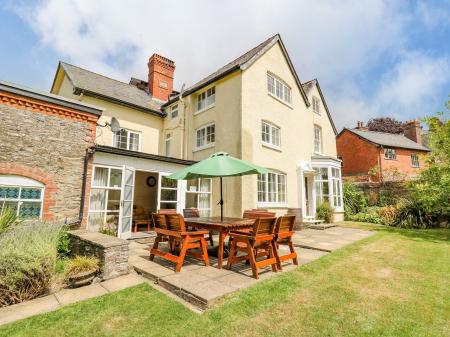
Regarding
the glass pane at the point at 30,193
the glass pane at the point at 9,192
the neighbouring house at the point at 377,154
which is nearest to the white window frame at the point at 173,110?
the glass pane at the point at 30,193

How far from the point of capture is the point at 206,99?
13883 millimetres

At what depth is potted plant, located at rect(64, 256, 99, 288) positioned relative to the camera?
171 inches

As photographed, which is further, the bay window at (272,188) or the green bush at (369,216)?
the green bush at (369,216)

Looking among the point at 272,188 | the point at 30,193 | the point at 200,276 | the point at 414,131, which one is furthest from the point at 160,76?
the point at 414,131

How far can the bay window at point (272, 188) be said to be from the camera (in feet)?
39.8

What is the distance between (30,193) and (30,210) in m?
0.51

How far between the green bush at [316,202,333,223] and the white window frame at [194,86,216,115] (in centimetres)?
907

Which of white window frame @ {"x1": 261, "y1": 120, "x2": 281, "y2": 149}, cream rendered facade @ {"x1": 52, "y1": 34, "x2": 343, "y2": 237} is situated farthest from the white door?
white window frame @ {"x1": 261, "y1": 120, "x2": 281, "y2": 149}

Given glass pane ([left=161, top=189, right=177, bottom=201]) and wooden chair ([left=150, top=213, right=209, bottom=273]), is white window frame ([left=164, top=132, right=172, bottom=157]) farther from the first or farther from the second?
wooden chair ([left=150, top=213, right=209, bottom=273])

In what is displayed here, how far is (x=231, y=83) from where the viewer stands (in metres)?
12.2

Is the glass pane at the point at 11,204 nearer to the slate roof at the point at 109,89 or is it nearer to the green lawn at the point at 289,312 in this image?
the green lawn at the point at 289,312

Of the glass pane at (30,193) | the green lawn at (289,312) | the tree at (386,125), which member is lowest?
the green lawn at (289,312)

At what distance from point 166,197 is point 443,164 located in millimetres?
15109

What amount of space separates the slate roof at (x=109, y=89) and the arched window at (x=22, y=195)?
7151mm
